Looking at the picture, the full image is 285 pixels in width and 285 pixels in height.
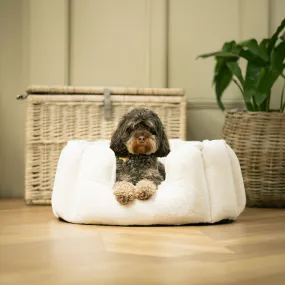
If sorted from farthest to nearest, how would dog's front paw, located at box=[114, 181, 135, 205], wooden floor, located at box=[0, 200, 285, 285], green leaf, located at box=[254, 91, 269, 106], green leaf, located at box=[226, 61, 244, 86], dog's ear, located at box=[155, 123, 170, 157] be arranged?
green leaf, located at box=[226, 61, 244, 86]
green leaf, located at box=[254, 91, 269, 106]
dog's ear, located at box=[155, 123, 170, 157]
dog's front paw, located at box=[114, 181, 135, 205]
wooden floor, located at box=[0, 200, 285, 285]

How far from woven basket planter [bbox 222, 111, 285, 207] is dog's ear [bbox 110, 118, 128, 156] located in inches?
25.1

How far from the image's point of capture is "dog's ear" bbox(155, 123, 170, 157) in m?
1.49

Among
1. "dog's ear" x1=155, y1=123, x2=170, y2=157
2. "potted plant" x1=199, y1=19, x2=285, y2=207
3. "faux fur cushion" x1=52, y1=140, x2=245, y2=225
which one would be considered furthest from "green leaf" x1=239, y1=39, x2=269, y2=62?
"dog's ear" x1=155, y1=123, x2=170, y2=157

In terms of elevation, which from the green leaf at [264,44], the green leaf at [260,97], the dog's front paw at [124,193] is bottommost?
the dog's front paw at [124,193]

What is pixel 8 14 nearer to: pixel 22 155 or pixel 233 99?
pixel 22 155

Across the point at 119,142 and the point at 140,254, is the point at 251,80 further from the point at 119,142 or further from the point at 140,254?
the point at 140,254

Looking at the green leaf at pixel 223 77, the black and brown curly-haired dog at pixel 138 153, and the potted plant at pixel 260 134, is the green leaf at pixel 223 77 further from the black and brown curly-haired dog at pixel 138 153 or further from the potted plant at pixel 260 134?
the black and brown curly-haired dog at pixel 138 153

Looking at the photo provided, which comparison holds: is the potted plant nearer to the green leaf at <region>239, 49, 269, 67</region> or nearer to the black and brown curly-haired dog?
the green leaf at <region>239, 49, 269, 67</region>

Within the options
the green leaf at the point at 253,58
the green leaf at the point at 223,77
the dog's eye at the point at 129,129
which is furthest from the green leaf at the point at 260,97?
the dog's eye at the point at 129,129

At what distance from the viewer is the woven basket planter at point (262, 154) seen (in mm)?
1887

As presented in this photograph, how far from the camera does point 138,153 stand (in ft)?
4.86

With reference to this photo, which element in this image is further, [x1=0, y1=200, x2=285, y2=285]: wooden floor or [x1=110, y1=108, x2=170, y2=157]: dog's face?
[x1=110, y1=108, x2=170, y2=157]: dog's face

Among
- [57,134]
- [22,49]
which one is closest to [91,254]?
[57,134]

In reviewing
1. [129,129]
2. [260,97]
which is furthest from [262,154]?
[129,129]
